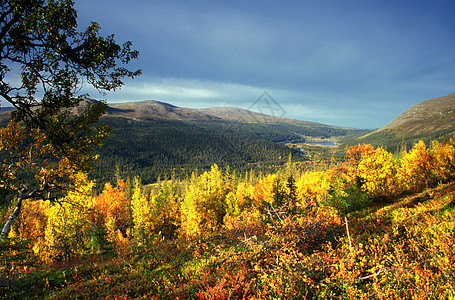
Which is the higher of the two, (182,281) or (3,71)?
(3,71)

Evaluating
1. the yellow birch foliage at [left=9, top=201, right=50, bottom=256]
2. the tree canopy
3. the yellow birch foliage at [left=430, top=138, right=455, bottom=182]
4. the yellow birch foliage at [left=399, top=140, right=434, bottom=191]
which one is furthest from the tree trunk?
the yellow birch foliage at [left=430, top=138, right=455, bottom=182]

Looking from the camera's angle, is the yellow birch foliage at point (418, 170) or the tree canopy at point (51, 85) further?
the yellow birch foliage at point (418, 170)

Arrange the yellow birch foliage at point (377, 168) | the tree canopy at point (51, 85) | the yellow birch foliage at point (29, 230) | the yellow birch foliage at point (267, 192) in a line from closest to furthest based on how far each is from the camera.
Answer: the tree canopy at point (51, 85), the yellow birch foliage at point (29, 230), the yellow birch foliage at point (377, 168), the yellow birch foliage at point (267, 192)

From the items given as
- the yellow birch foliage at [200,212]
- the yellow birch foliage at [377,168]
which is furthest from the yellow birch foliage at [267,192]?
the yellow birch foliage at [377,168]

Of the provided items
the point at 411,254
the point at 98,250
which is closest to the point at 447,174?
the point at 411,254

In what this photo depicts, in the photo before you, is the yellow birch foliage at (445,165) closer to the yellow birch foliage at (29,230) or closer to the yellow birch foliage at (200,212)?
the yellow birch foliage at (200,212)

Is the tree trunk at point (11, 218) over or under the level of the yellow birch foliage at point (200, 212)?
over

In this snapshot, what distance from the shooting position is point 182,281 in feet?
32.4

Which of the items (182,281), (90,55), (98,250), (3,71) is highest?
(90,55)

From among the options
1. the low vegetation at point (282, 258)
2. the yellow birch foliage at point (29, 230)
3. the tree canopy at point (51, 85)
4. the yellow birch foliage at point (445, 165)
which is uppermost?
the tree canopy at point (51, 85)

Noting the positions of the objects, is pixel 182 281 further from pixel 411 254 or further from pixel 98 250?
pixel 98 250

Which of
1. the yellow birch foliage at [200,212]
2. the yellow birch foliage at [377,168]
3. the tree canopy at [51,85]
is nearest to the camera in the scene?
the tree canopy at [51,85]

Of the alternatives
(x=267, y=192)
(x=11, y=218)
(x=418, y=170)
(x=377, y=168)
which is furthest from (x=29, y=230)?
(x=418, y=170)

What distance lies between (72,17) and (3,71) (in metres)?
2.44
